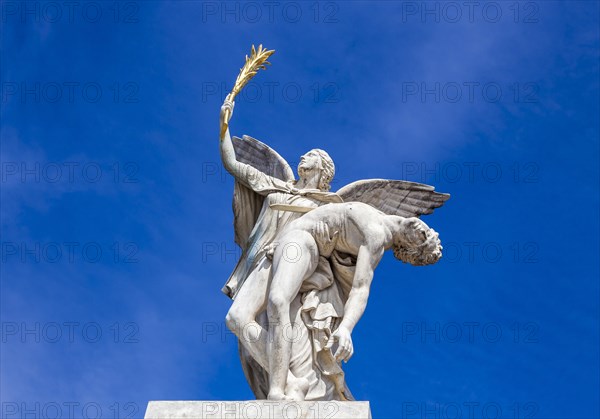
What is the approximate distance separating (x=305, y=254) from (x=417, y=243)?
1.66 m

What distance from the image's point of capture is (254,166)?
2048 centimetres

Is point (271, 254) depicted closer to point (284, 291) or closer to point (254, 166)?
point (284, 291)

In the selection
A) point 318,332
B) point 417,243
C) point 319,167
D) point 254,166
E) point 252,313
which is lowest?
point 318,332

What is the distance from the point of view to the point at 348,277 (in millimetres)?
18672

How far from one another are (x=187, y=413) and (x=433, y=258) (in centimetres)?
447

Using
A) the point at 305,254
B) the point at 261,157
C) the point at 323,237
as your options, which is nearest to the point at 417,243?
the point at 323,237

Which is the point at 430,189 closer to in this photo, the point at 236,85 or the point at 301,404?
the point at 236,85

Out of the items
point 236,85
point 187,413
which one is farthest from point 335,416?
point 236,85

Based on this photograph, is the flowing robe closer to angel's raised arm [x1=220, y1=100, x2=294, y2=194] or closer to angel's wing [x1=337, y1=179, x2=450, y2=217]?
angel's raised arm [x1=220, y1=100, x2=294, y2=194]

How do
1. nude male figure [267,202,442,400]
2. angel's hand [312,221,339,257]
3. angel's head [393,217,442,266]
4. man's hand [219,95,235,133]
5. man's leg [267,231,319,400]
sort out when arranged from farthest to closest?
1. man's hand [219,95,235,133]
2. angel's head [393,217,442,266]
3. angel's hand [312,221,339,257]
4. nude male figure [267,202,442,400]
5. man's leg [267,231,319,400]

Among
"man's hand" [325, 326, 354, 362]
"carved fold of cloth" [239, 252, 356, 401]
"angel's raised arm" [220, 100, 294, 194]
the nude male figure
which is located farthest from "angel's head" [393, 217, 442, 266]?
"angel's raised arm" [220, 100, 294, 194]

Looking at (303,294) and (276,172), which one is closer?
(303,294)

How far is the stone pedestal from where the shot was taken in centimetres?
1645

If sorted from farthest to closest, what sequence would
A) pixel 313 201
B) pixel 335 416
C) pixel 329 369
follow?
1. pixel 313 201
2. pixel 329 369
3. pixel 335 416
